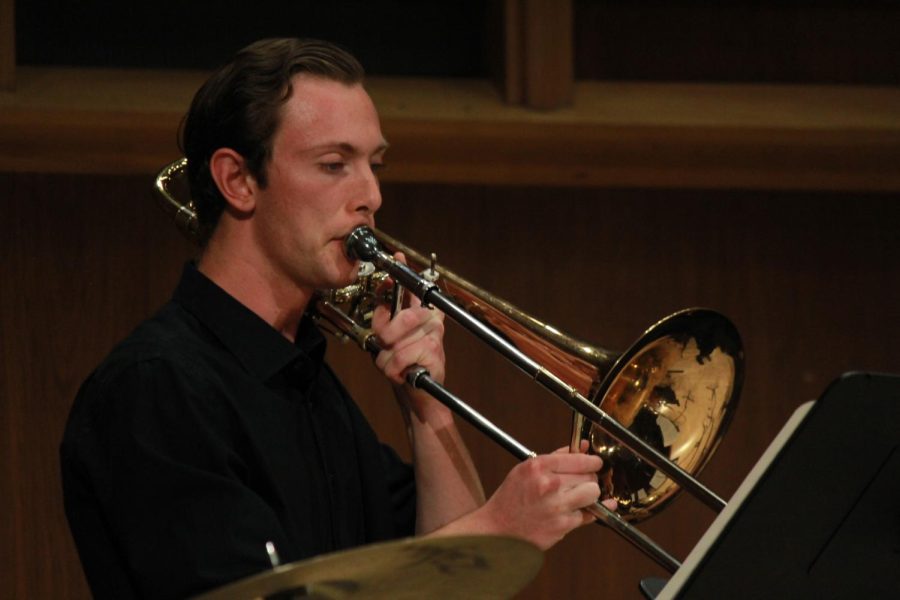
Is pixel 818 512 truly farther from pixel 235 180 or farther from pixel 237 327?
pixel 235 180

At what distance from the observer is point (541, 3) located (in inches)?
127

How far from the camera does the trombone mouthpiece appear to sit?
2205mm

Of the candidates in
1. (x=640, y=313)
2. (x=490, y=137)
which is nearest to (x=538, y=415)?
(x=640, y=313)

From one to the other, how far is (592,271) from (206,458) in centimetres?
196

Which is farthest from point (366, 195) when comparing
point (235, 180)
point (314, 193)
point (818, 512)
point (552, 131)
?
point (552, 131)

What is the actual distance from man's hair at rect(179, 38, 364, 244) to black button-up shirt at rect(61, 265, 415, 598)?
0.17m

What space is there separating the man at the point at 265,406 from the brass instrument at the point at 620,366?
67 mm

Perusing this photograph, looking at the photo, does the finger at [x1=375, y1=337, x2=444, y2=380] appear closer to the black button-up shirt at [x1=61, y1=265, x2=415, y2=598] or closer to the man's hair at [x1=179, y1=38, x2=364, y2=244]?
the black button-up shirt at [x1=61, y1=265, x2=415, y2=598]

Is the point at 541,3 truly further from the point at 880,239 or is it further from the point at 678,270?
the point at 880,239

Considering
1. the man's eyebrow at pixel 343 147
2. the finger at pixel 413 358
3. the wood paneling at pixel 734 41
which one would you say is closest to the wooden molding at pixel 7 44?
the man's eyebrow at pixel 343 147

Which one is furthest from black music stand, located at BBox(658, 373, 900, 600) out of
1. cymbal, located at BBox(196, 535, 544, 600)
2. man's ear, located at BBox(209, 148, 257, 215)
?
man's ear, located at BBox(209, 148, 257, 215)

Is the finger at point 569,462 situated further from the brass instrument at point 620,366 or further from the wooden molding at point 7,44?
the wooden molding at point 7,44

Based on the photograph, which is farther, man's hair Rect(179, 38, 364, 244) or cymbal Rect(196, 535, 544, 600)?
man's hair Rect(179, 38, 364, 244)

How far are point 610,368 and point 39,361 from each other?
1606mm
